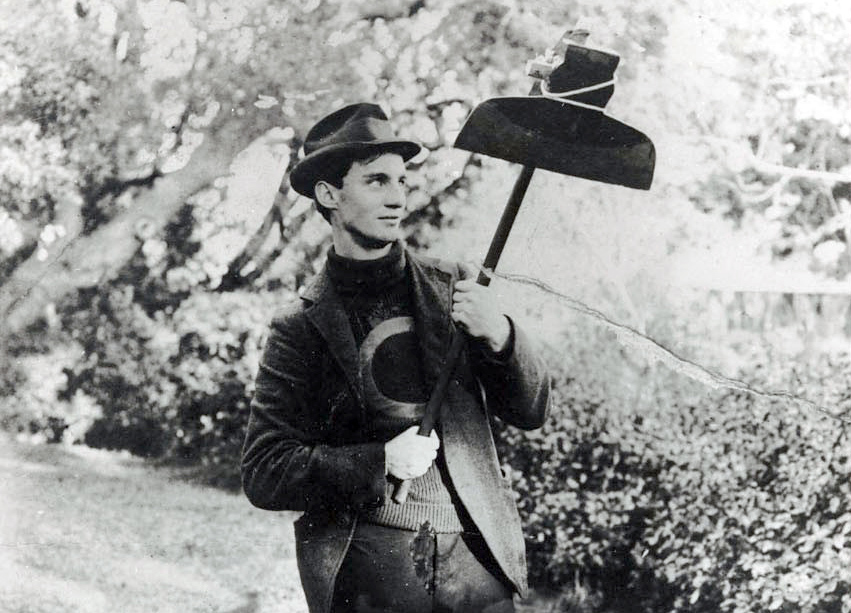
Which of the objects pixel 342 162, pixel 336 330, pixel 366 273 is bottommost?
pixel 336 330

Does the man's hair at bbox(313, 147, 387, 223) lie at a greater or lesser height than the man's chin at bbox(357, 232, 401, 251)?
greater

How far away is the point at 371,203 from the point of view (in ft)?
7.89

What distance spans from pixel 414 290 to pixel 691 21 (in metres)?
1.30

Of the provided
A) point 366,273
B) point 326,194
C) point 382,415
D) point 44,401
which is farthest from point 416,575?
point 44,401

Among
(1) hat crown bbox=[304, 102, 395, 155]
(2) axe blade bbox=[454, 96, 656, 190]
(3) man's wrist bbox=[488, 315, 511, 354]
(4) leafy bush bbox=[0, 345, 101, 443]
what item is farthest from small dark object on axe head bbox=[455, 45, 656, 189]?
(4) leafy bush bbox=[0, 345, 101, 443]

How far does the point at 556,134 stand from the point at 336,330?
31.0 inches

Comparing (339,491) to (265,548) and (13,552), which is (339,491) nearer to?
(265,548)

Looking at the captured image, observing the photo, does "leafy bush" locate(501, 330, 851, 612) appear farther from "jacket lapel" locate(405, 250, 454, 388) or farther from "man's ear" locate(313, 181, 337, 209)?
"man's ear" locate(313, 181, 337, 209)

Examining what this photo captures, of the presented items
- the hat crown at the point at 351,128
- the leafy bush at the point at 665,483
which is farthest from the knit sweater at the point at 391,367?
the leafy bush at the point at 665,483

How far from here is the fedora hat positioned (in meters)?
2.41

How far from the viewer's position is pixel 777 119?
2.81 metres

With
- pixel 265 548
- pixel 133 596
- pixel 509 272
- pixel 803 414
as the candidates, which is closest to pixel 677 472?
pixel 803 414

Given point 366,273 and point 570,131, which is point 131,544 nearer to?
point 366,273

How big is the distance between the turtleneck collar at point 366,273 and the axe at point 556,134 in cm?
23
